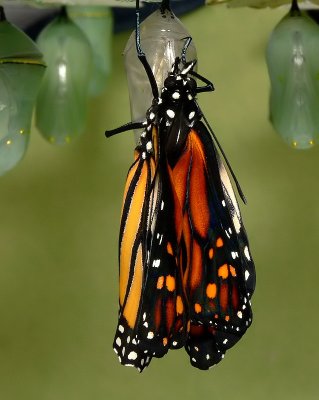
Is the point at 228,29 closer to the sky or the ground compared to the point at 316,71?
closer to the ground

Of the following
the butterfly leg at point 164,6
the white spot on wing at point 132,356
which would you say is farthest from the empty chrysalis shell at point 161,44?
the white spot on wing at point 132,356

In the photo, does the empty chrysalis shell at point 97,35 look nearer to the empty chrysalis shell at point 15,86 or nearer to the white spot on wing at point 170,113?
the empty chrysalis shell at point 15,86

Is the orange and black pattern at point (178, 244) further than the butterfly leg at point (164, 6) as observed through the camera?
No

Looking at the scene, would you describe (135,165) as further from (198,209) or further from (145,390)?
(145,390)

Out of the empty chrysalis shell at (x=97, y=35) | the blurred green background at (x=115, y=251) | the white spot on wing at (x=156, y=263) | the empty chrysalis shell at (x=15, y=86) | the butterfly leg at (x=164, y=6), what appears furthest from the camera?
the blurred green background at (x=115, y=251)

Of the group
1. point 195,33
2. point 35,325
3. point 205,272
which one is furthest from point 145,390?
point 205,272

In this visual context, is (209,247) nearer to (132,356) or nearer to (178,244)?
(178,244)

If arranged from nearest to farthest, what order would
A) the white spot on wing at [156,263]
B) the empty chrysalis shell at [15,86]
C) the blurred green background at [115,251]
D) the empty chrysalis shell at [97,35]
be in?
the white spot on wing at [156,263] → the empty chrysalis shell at [15,86] → the empty chrysalis shell at [97,35] → the blurred green background at [115,251]

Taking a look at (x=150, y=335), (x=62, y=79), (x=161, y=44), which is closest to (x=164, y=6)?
(x=161, y=44)
